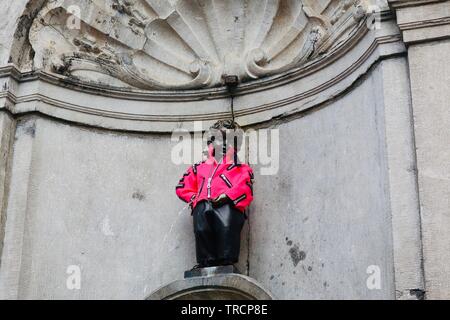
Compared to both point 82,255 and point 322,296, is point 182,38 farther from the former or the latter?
point 322,296

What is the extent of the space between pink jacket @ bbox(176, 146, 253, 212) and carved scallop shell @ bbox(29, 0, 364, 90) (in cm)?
89

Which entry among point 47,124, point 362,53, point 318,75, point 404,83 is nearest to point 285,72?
point 318,75

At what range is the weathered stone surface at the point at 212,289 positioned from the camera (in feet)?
19.5

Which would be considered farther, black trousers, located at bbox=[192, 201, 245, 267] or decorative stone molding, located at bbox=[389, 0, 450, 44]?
black trousers, located at bbox=[192, 201, 245, 267]

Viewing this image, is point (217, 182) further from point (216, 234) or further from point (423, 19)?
point (423, 19)

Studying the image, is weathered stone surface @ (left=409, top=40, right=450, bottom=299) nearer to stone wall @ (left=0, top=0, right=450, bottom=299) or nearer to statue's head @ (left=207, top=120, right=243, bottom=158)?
stone wall @ (left=0, top=0, right=450, bottom=299)


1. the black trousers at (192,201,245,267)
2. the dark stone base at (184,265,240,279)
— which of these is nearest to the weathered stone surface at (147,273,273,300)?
the dark stone base at (184,265,240,279)

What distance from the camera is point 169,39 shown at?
24.4 feet

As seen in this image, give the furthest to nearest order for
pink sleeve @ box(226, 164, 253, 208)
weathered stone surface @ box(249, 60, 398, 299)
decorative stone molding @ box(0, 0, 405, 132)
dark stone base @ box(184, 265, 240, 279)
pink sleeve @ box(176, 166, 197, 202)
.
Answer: decorative stone molding @ box(0, 0, 405, 132) → pink sleeve @ box(176, 166, 197, 202) → pink sleeve @ box(226, 164, 253, 208) → dark stone base @ box(184, 265, 240, 279) → weathered stone surface @ box(249, 60, 398, 299)

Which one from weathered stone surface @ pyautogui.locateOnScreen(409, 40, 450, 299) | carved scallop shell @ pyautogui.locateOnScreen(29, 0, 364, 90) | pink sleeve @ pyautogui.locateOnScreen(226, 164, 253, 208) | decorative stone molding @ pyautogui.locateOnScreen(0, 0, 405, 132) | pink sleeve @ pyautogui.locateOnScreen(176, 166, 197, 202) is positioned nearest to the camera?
weathered stone surface @ pyautogui.locateOnScreen(409, 40, 450, 299)

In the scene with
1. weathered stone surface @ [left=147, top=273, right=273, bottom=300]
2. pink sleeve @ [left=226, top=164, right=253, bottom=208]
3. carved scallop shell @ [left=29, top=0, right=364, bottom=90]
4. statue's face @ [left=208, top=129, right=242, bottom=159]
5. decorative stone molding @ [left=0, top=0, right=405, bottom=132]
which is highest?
carved scallop shell @ [left=29, top=0, right=364, bottom=90]

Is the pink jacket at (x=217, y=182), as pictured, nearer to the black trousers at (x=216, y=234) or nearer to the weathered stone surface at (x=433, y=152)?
the black trousers at (x=216, y=234)

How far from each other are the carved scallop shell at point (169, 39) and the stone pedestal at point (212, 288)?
173 centimetres

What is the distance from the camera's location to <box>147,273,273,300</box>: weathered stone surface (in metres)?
5.96
